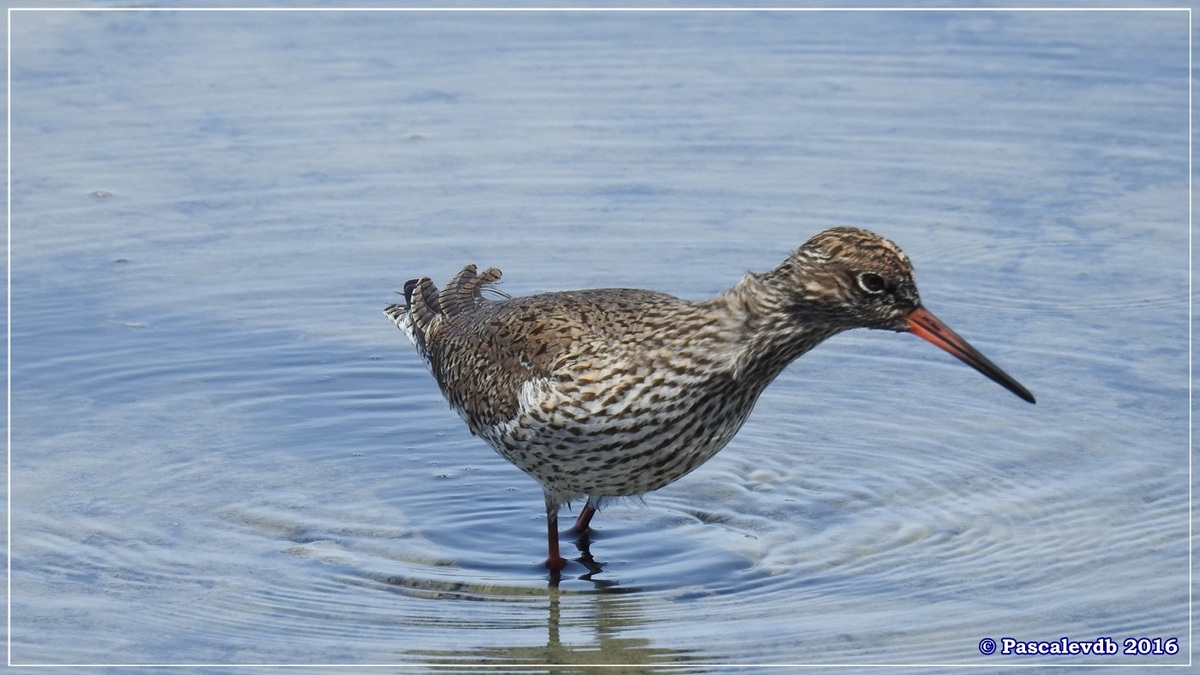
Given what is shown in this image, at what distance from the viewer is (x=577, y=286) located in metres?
11.4

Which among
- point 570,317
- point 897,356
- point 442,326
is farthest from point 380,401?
point 897,356

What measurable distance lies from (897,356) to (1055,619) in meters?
3.24

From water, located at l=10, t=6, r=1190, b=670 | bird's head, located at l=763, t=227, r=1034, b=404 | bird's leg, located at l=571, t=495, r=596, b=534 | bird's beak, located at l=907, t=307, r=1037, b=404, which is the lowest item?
bird's leg, located at l=571, t=495, r=596, b=534

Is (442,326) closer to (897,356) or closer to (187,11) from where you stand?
(897,356)

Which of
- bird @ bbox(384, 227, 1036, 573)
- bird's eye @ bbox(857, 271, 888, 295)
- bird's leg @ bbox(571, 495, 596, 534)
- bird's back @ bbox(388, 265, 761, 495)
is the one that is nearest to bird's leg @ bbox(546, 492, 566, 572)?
bird @ bbox(384, 227, 1036, 573)

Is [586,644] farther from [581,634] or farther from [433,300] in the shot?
[433,300]

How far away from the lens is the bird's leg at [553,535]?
27.6 feet

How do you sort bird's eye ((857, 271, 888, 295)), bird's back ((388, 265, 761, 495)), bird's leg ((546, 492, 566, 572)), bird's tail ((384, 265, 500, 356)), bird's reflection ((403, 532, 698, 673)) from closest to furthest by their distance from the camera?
bird's eye ((857, 271, 888, 295)) → bird's reflection ((403, 532, 698, 673)) → bird's back ((388, 265, 761, 495)) → bird's leg ((546, 492, 566, 572)) → bird's tail ((384, 265, 500, 356))

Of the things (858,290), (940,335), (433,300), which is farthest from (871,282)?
(433,300)

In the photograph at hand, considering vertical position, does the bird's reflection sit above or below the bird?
below

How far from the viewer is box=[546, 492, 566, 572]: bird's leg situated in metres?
8.41

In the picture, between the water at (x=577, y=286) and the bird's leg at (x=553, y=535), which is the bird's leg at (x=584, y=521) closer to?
the water at (x=577, y=286)

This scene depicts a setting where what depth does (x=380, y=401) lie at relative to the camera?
1032 centimetres

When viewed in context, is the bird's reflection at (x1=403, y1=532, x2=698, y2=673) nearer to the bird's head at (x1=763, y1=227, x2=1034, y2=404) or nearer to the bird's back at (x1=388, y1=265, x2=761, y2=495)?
the bird's back at (x1=388, y1=265, x2=761, y2=495)
